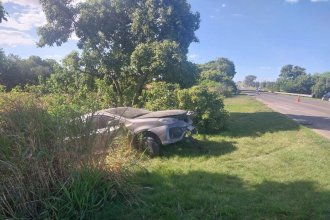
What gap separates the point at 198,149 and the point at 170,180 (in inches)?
133

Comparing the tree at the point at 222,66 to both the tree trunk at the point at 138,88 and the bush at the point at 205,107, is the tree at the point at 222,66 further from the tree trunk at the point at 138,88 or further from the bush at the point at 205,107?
the bush at the point at 205,107

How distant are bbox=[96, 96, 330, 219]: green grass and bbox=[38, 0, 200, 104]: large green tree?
1021 centimetres

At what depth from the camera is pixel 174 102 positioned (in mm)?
15055

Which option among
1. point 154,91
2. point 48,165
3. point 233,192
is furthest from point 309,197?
point 154,91

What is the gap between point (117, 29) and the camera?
2114cm

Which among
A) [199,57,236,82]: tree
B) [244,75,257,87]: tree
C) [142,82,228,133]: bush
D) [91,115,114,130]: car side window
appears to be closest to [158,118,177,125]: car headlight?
[91,115,114,130]: car side window

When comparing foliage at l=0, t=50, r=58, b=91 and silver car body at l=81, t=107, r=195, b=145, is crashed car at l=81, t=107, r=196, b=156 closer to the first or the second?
silver car body at l=81, t=107, r=195, b=145

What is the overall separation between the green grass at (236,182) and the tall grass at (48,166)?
439 mm

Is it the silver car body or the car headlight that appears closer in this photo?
the silver car body

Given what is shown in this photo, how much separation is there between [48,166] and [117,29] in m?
16.9

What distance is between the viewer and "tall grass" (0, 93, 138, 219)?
504 cm

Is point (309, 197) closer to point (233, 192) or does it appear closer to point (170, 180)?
point (233, 192)

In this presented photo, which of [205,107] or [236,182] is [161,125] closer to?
[236,182]

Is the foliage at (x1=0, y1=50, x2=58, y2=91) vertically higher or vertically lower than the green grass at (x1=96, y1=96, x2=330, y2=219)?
higher
